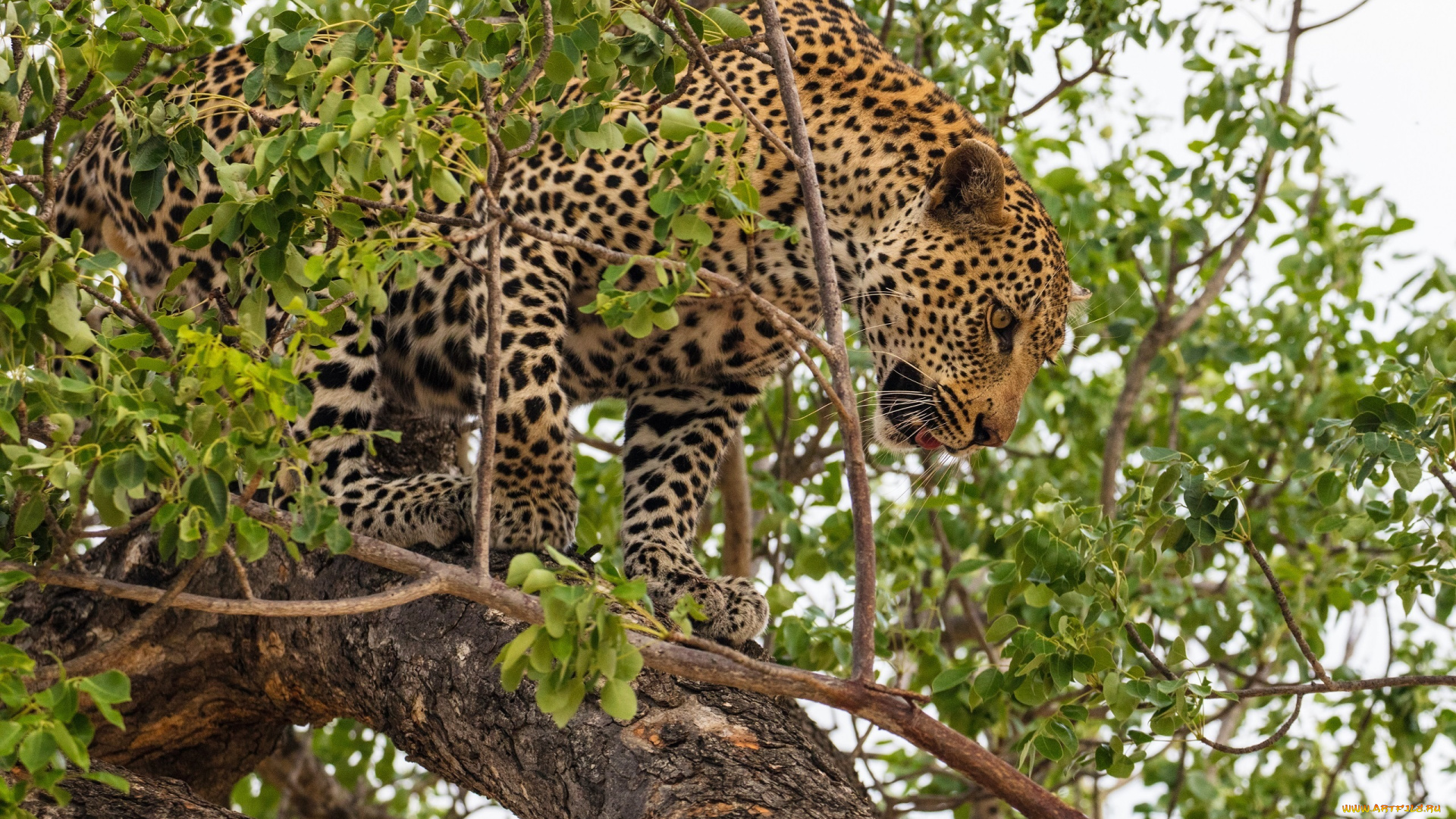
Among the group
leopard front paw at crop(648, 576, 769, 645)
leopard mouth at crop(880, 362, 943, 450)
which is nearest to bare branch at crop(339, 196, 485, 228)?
leopard front paw at crop(648, 576, 769, 645)

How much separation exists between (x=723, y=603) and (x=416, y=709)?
47.8 inches

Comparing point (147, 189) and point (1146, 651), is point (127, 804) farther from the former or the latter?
point (1146, 651)

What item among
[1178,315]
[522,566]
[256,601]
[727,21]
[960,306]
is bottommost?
[256,601]

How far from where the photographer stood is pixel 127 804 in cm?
379

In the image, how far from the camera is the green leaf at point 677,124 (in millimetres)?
2764

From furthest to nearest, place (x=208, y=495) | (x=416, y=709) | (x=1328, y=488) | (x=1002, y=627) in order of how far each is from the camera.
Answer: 1. (x=416, y=709)
2. (x=1328, y=488)
3. (x=1002, y=627)
4. (x=208, y=495)

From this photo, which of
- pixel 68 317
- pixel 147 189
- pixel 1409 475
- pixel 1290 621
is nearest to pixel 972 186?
pixel 1409 475

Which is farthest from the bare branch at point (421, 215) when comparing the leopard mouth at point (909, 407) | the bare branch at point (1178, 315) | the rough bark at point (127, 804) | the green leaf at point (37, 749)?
the bare branch at point (1178, 315)

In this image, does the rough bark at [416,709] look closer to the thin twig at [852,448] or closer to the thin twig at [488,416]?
the thin twig at [852,448]

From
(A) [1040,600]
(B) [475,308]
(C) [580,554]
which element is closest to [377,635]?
(C) [580,554]

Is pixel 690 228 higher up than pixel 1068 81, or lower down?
lower down

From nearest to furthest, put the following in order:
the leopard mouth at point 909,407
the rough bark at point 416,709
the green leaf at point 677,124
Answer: the green leaf at point 677,124, the rough bark at point 416,709, the leopard mouth at point 909,407

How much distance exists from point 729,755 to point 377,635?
119cm

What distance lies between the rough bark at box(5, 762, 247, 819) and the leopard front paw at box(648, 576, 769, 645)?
1.52m
